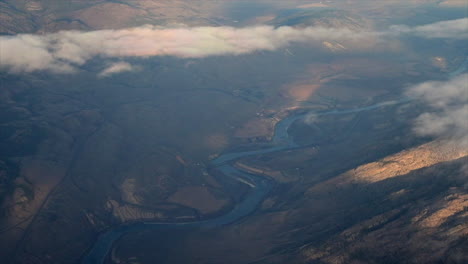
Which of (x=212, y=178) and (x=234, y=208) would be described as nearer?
(x=234, y=208)

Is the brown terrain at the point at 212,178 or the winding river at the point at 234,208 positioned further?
the winding river at the point at 234,208

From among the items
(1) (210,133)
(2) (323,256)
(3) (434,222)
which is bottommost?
(1) (210,133)

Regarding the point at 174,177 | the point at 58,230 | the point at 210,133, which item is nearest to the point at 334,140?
the point at 210,133

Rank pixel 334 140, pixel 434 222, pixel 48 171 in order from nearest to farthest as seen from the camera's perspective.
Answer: pixel 434 222 → pixel 48 171 → pixel 334 140

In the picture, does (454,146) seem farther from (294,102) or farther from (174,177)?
(294,102)

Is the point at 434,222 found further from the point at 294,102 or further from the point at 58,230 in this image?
the point at 294,102

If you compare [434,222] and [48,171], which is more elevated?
[434,222]

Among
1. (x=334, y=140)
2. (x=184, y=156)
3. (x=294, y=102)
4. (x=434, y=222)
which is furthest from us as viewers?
(x=294, y=102)

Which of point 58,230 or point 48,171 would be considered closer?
point 58,230

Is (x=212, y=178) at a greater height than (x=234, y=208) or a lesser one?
lesser

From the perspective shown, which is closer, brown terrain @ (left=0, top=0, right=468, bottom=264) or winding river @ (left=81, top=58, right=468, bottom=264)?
brown terrain @ (left=0, top=0, right=468, bottom=264)
